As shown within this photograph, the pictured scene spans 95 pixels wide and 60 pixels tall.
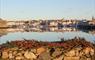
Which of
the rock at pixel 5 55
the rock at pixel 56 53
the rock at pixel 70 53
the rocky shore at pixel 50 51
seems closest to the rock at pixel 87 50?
the rocky shore at pixel 50 51

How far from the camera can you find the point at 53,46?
1656 cm

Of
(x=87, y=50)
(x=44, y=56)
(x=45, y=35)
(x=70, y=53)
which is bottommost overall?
(x=45, y=35)

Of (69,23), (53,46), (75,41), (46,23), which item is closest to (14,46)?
(53,46)

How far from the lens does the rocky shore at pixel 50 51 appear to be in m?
16.3

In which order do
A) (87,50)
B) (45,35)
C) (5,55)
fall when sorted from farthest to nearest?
(45,35) → (5,55) → (87,50)

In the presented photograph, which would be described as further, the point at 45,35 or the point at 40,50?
the point at 45,35

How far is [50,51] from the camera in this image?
53.9ft

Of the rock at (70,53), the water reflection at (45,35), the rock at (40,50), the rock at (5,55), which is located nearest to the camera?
the rock at (70,53)

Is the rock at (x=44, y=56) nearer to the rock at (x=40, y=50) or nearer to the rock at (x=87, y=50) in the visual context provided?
the rock at (x=40, y=50)

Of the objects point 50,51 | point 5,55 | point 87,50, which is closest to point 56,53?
point 50,51

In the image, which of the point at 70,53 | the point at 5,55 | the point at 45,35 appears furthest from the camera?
the point at 45,35

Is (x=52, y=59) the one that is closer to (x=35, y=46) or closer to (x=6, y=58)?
(x=35, y=46)

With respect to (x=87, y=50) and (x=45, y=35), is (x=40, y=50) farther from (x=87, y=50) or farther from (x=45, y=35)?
(x=45, y=35)

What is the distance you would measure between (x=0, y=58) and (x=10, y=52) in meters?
0.53
